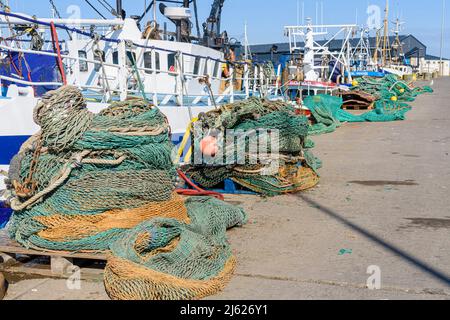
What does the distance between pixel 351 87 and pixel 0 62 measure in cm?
1960

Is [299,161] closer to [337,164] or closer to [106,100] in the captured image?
[337,164]

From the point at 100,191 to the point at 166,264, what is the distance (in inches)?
34.5

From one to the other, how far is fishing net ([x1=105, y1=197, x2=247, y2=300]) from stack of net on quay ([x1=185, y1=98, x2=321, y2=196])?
8.01 feet

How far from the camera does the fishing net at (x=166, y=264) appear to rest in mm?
3398

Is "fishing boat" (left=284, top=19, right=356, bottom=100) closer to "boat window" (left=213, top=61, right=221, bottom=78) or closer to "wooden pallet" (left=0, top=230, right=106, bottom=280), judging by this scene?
"boat window" (left=213, top=61, right=221, bottom=78)

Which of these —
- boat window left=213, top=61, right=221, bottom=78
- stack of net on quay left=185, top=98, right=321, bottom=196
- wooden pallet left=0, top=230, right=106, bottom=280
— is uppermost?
boat window left=213, top=61, right=221, bottom=78

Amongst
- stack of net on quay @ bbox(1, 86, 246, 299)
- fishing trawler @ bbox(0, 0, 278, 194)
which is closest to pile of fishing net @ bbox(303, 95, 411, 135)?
fishing trawler @ bbox(0, 0, 278, 194)

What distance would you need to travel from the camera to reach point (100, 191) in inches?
161

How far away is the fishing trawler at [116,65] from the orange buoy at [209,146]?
1295 mm

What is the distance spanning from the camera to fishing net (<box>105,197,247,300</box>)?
3398 millimetres

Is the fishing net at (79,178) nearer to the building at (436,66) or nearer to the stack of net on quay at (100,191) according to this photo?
the stack of net on quay at (100,191)

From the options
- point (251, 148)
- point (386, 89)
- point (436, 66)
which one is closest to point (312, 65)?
point (386, 89)

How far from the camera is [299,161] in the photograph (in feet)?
23.7
